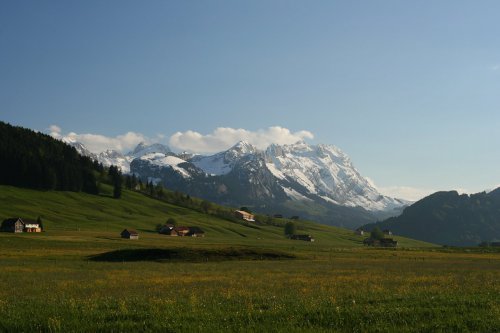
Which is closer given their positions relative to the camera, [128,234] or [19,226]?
[19,226]

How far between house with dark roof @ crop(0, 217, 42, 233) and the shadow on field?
3271 inches

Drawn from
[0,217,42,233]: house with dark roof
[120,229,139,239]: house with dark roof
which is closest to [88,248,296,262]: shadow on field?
[120,229,139,239]: house with dark roof

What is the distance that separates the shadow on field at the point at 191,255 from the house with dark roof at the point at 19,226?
8309cm

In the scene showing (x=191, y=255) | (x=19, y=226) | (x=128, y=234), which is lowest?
(x=128, y=234)

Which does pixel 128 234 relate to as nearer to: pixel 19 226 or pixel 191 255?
pixel 19 226

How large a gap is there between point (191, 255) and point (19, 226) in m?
97.6

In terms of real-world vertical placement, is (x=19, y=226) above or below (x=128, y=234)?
above

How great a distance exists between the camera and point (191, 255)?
8038cm

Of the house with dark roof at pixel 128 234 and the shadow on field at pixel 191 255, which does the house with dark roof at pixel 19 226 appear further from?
the shadow on field at pixel 191 255

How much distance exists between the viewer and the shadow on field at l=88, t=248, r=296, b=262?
7919 cm

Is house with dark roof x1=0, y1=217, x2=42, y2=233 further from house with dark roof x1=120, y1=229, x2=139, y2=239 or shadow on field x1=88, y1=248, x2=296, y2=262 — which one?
shadow on field x1=88, y1=248, x2=296, y2=262

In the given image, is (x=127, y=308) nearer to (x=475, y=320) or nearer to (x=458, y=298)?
(x=475, y=320)

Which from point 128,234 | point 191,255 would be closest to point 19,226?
point 128,234

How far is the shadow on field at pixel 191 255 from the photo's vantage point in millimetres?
79188
